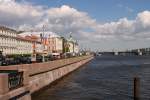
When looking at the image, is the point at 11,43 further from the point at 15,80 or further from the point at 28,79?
the point at 15,80

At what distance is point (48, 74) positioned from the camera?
40.4 m

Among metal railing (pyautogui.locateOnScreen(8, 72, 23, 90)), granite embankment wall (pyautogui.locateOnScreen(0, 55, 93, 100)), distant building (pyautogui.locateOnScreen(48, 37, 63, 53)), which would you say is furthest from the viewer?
distant building (pyautogui.locateOnScreen(48, 37, 63, 53))

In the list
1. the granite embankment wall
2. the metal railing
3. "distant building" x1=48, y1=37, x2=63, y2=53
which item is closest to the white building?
"distant building" x1=48, y1=37, x2=63, y2=53

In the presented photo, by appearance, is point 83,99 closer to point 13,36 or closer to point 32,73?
point 32,73

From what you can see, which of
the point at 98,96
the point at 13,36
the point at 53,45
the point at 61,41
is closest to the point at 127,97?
the point at 98,96

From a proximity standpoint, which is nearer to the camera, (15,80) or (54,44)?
(15,80)

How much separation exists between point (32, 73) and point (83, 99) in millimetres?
5359

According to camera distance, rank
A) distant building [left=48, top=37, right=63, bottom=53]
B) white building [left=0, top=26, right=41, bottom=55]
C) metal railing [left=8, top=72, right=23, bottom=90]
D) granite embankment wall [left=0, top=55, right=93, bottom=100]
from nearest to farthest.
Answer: granite embankment wall [left=0, top=55, right=93, bottom=100] < metal railing [left=8, top=72, right=23, bottom=90] < white building [left=0, top=26, right=41, bottom=55] < distant building [left=48, top=37, right=63, bottom=53]

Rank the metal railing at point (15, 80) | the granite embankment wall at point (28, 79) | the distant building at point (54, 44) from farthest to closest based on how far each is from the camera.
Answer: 1. the distant building at point (54, 44)
2. the metal railing at point (15, 80)
3. the granite embankment wall at point (28, 79)

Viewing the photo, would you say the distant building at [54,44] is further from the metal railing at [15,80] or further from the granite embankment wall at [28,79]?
the metal railing at [15,80]

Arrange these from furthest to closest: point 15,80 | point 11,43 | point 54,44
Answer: point 54,44 < point 11,43 < point 15,80

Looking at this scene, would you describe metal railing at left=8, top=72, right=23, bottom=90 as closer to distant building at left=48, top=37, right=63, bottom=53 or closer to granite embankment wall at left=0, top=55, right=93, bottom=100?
granite embankment wall at left=0, top=55, right=93, bottom=100

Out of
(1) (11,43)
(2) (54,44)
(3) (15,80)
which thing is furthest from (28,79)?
(2) (54,44)

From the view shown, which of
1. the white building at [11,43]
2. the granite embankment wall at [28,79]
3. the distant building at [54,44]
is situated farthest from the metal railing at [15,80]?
the distant building at [54,44]
